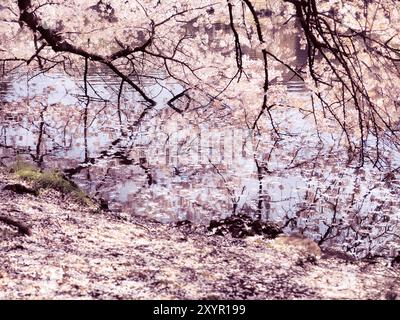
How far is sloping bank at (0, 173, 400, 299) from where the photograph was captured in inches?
171

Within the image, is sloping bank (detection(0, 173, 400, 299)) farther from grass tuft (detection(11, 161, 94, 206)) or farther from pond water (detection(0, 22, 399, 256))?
pond water (detection(0, 22, 399, 256))

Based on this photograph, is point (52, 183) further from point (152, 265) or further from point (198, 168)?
point (152, 265)

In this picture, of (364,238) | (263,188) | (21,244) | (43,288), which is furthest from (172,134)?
(43,288)

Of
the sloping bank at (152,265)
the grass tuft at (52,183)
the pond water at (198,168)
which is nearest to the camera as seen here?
the sloping bank at (152,265)

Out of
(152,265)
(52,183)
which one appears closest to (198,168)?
(52,183)

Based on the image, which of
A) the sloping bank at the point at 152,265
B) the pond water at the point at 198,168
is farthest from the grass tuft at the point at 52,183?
the sloping bank at the point at 152,265

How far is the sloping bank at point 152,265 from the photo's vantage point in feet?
14.2

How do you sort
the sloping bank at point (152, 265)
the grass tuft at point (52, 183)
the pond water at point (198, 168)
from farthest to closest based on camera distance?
the pond water at point (198, 168) → the grass tuft at point (52, 183) → the sloping bank at point (152, 265)

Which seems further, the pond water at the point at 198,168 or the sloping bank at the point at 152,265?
the pond water at the point at 198,168

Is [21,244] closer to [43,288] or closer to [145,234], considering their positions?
[43,288]

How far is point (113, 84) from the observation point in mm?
21703

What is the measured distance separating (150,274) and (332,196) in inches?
187

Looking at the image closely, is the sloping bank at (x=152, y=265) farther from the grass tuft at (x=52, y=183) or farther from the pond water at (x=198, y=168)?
the pond water at (x=198, y=168)

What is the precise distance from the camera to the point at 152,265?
4.94 metres
